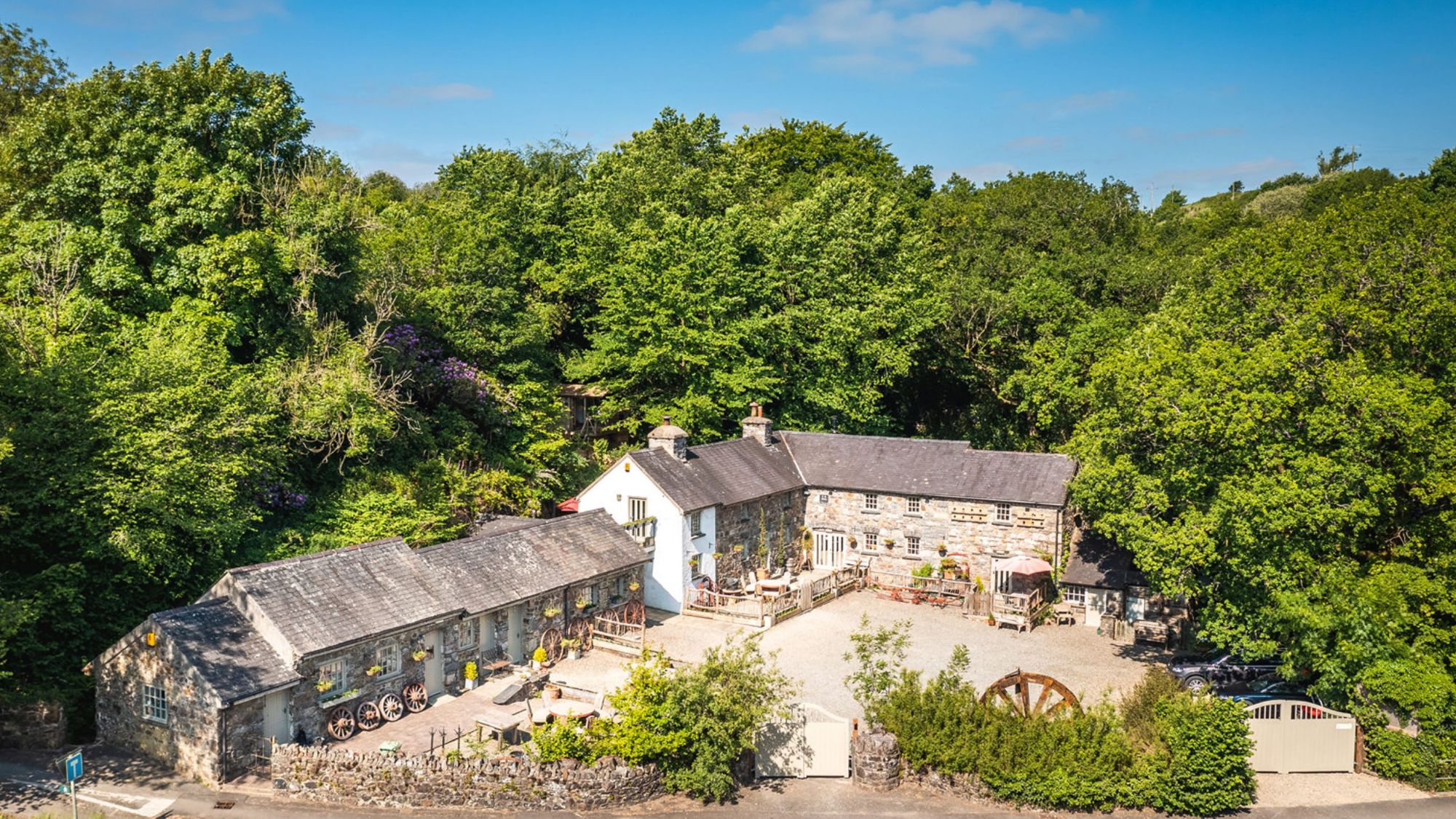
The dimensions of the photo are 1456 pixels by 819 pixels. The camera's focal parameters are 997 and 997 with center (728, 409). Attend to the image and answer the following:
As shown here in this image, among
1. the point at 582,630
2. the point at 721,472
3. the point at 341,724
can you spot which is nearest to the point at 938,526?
the point at 721,472

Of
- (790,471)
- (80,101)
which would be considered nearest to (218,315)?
(80,101)

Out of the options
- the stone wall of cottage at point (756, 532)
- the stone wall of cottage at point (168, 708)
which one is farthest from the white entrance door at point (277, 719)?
the stone wall of cottage at point (756, 532)

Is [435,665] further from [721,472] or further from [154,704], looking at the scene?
[721,472]

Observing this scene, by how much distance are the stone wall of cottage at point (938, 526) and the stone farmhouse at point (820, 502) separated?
4 cm

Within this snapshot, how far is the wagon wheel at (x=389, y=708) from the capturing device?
77.4 ft

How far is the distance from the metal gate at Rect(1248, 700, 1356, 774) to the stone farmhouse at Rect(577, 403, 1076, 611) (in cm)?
1272

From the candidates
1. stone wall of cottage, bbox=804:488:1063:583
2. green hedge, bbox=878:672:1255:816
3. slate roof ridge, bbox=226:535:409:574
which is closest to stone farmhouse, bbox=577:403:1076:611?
stone wall of cottage, bbox=804:488:1063:583

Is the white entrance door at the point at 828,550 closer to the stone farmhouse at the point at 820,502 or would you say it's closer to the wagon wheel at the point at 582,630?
the stone farmhouse at the point at 820,502

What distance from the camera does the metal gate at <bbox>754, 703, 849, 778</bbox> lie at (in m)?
22.0

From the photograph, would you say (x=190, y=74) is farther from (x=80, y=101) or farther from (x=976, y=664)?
(x=976, y=664)

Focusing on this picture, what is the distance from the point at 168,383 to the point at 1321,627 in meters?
29.5

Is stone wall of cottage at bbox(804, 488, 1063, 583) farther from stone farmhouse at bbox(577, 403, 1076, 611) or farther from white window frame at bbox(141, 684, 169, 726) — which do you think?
white window frame at bbox(141, 684, 169, 726)

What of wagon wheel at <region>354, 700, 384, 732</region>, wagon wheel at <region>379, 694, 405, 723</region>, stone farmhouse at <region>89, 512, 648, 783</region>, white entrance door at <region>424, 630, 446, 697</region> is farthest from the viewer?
white entrance door at <region>424, 630, 446, 697</region>

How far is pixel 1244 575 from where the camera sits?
25.6m
